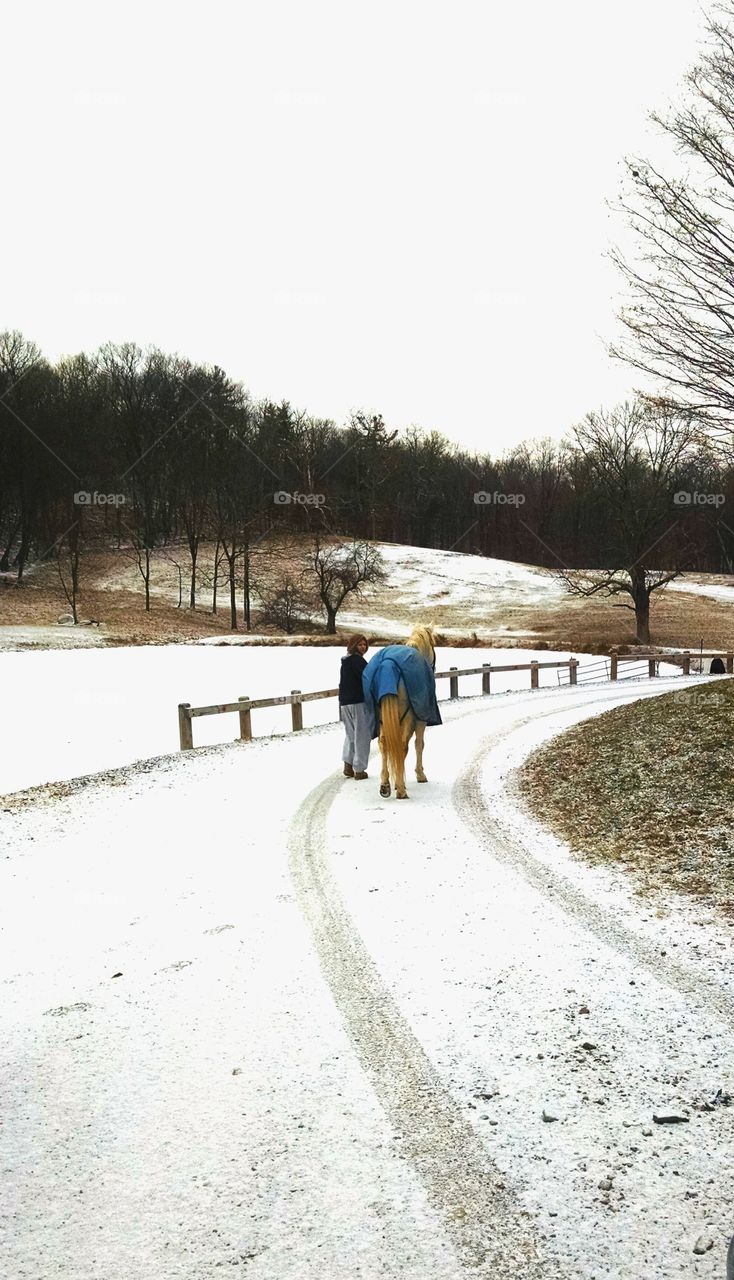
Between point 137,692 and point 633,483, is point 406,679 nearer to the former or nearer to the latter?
point 137,692

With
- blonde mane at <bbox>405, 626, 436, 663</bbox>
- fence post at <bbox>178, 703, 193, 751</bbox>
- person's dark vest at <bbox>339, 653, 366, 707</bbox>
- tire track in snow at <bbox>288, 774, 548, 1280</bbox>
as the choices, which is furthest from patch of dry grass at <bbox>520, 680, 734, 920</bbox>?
fence post at <bbox>178, 703, 193, 751</bbox>

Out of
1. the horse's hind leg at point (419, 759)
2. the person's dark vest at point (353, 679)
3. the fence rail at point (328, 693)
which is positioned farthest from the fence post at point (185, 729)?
the horse's hind leg at point (419, 759)

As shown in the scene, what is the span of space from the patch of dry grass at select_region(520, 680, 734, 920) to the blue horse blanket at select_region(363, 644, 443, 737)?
1.63 metres

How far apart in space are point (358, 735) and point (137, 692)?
14699 mm

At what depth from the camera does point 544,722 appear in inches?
675

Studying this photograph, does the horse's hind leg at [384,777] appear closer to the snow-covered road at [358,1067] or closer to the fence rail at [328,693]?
the snow-covered road at [358,1067]

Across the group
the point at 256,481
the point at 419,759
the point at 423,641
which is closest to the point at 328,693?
the point at 419,759

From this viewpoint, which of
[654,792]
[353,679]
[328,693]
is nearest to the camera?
[654,792]

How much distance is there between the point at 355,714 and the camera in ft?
38.9

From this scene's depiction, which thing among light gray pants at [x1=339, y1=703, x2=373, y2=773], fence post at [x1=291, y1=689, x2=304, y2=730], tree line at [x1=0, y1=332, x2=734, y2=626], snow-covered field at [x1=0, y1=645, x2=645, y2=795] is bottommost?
snow-covered field at [x1=0, y1=645, x2=645, y2=795]

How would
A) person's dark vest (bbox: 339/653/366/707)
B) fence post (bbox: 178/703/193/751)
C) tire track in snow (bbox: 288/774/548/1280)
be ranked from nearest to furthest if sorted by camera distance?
tire track in snow (bbox: 288/774/548/1280) < person's dark vest (bbox: 339/653/366/707) < fence post (bbox: 178/703/193/751)

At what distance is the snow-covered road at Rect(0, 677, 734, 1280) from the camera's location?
10.6 ft

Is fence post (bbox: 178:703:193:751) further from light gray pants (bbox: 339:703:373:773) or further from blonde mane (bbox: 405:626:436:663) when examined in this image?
blonde mane (bbox: 405:626:436:663)

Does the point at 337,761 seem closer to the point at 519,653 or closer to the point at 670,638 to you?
the point at 519,653
